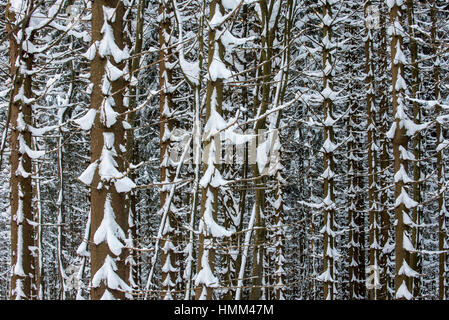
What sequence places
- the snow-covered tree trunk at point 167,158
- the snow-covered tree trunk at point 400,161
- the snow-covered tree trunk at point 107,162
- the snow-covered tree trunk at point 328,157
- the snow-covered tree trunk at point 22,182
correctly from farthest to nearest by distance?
the snow-covered tree trunk at point 328,157 → the snow-covered tree trunk at point 167,158 → the snow-covered tree trunk at point 400,161 → the snow-covered tree trunk at point 22,182 → the snow-covered tree trunk at point 107,162

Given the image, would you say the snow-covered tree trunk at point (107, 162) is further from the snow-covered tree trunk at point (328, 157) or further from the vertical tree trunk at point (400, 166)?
the snow-covered tree trunk at point (328, 157)

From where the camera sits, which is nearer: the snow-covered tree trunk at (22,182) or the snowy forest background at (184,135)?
the snowy forest background at (184,135)

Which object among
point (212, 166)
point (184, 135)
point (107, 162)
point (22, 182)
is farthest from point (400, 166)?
point (22, 182)

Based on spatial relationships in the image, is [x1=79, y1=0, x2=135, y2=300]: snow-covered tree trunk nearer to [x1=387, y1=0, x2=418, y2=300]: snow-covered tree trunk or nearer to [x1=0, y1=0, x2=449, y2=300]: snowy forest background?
[x1=0, y1=0, x2=449, y2=300]: snowy forest background

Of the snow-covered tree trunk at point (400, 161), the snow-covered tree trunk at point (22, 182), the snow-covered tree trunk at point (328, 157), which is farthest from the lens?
the snow-covered tree trunk at point (328, 157)

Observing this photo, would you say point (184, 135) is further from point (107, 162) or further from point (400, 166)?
point (400, 166)

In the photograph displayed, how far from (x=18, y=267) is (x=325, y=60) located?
25.0 ft

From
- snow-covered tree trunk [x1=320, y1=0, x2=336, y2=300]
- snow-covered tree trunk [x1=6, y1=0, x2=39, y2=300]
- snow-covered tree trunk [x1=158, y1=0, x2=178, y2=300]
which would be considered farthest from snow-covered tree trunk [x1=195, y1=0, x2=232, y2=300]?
snow-covered tree trunk [x1=320, y1=0, x2=336, y2=300]

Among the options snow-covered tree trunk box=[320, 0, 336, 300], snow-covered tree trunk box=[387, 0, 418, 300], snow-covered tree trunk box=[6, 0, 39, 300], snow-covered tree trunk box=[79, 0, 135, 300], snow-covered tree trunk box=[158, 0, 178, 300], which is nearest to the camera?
snow-covered tree trunk box=[79, 0, 135, 300]

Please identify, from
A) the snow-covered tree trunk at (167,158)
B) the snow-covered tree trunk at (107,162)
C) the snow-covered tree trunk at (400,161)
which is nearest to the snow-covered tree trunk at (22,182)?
the snow-covered tree trunk at (167,158)

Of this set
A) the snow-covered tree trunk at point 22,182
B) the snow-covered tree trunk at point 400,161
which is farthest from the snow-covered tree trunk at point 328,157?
the snow-covered tree trunk at point 22,182

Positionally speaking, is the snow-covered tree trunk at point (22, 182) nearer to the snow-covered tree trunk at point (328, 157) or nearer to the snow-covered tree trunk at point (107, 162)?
the snow-covered tree trunk at point (107, 162)
